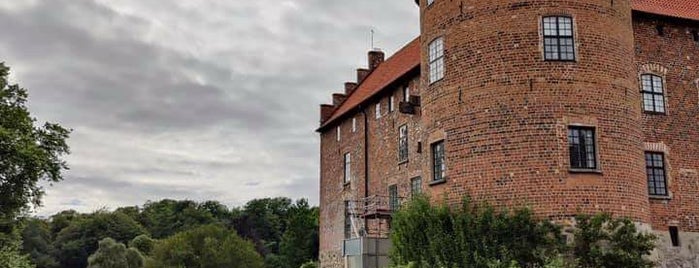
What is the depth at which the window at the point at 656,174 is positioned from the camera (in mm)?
20578

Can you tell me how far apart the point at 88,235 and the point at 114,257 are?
15823mm

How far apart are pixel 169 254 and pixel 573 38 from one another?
4287 centimetres

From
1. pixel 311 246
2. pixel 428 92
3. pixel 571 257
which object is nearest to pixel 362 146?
pixel 428 92

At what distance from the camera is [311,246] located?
62938mm

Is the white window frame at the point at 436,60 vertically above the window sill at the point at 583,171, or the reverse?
the white window frame at the point at 436,60

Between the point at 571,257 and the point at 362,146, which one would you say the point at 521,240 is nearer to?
the point at 571,257

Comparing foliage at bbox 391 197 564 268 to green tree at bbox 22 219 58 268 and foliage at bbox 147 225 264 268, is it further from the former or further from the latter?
green tree at bbox 22 219 58 268

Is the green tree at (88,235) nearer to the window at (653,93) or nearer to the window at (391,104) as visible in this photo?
the window at (391,104)

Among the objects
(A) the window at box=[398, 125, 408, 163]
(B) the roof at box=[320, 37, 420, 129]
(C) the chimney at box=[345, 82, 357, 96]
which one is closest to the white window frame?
(B) the roof at box=[320, 37, 420, 129]

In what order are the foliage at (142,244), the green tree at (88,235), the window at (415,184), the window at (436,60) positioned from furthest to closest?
the green tree at (88,235) → the foliage at (142,244) → the window at (415,184) → the window at (436,60)

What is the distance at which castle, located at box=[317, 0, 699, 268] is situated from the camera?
1744cm

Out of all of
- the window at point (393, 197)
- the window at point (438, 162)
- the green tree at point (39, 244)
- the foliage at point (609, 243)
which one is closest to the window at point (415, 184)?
the window at point (393, 197)

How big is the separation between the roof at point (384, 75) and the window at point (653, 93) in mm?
7423

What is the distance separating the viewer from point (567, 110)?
17.6 m
